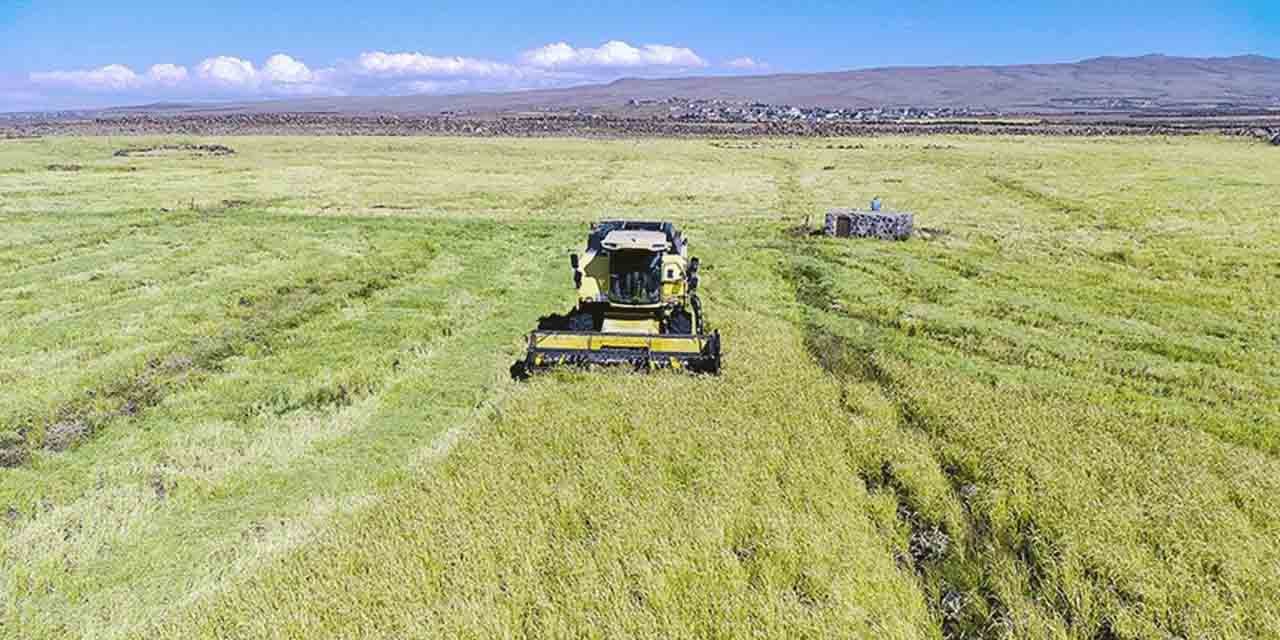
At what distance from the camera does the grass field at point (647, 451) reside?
23.8 ft

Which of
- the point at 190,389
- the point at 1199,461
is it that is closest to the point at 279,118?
the point at 190,389

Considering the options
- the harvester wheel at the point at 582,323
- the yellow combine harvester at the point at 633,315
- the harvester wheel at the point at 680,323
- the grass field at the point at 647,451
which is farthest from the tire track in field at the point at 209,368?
the harvester wheel at the point at 680,323

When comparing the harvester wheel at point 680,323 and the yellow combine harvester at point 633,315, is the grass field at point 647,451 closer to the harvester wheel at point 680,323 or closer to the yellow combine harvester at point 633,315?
the yellow combine harvester at point 633,315

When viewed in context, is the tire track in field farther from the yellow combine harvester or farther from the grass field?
the yellow combine harvester

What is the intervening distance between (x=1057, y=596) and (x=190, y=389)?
13750 millimetres

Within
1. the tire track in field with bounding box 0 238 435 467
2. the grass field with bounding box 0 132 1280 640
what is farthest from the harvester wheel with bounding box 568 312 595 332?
the tire track in field with bounding box 0 238 435 467

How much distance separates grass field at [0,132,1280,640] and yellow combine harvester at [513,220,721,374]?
584mm

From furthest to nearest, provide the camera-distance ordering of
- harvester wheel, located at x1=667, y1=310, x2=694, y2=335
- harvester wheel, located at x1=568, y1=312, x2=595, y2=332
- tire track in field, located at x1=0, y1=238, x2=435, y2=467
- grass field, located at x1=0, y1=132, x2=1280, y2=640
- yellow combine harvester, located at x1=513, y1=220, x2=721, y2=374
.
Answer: harvester wheel, located at x1=667, y1=310, x2=694, y2=335, harvester wheel, located at x1=568, y1=312, x2=595, y2=332, yellow combine harvester, located at x1=513, y1=220, x2=721, y2=374, tire track in field, located at x1=0, y1=238, x2=435, y2=467, grass field, located at x1=0, y1=132, x2=1280, y2=640

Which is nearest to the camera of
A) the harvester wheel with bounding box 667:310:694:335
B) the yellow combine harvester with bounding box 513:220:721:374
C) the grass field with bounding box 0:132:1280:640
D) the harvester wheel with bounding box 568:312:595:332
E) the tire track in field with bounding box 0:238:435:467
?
the grass field with bounding box 0:132:1280:640

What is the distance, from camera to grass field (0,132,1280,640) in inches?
285

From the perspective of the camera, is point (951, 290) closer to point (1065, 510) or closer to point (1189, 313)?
point (1189, 313)

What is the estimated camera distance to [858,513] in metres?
8.93

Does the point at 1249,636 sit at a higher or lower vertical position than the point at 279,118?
lower

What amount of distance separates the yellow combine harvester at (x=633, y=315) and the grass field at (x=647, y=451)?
58 cm
